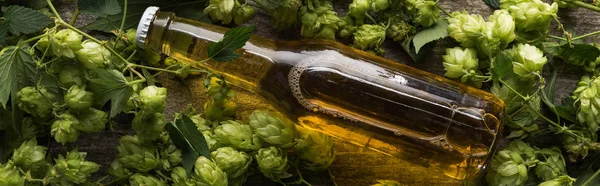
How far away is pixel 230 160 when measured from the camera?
4.18 ft

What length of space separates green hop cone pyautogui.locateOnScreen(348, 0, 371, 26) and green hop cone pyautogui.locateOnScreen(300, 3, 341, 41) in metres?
0.03

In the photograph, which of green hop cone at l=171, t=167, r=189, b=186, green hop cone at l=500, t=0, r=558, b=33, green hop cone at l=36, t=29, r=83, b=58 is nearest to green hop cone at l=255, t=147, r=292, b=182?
green hop cone at l=171, t=167, r=189, b=186

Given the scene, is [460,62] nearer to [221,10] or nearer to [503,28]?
[503,28]

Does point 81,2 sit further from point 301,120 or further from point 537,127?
point 537,127

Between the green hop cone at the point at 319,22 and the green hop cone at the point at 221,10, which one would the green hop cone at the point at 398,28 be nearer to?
the green hop cone at the point at 319,22

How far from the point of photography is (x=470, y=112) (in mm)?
1283

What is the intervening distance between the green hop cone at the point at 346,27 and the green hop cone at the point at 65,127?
1.45 feet

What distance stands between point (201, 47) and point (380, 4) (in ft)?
0.98

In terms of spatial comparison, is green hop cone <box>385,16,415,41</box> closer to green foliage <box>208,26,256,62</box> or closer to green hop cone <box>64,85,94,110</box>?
green foliage <box>208,26,256,62</box>

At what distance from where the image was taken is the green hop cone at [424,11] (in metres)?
1.33

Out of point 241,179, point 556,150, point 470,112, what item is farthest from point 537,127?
point 241,179

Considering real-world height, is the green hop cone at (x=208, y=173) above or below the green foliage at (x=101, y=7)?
below

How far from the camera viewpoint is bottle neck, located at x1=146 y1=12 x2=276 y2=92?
4.07 feet

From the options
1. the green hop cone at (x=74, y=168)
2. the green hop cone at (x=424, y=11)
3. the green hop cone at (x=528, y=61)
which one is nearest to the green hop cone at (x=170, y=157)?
the green hop cone at (x=74, y=168)
